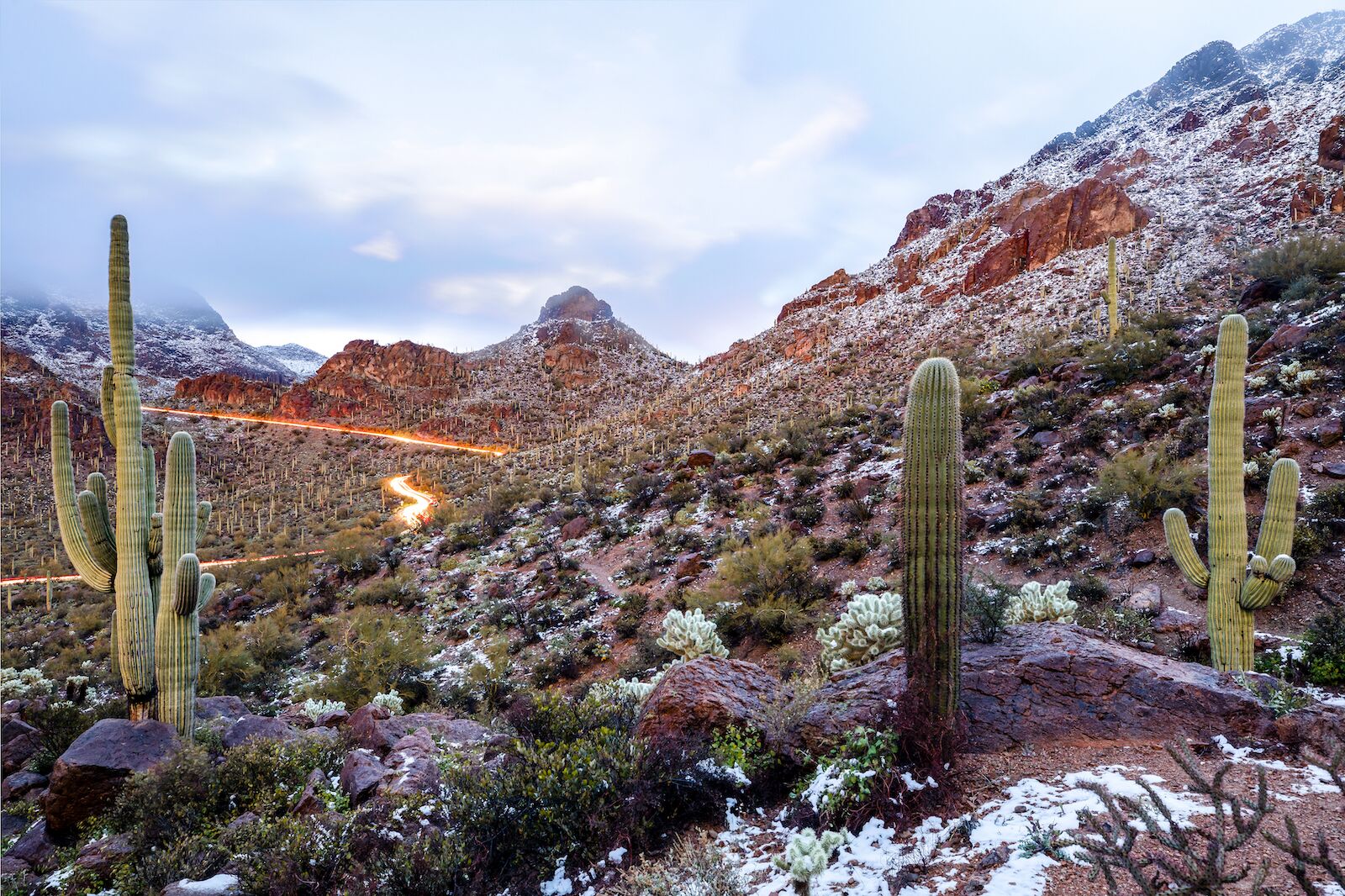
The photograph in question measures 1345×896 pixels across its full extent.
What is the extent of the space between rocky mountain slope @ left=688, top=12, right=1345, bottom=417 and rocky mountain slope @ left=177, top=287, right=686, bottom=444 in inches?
568

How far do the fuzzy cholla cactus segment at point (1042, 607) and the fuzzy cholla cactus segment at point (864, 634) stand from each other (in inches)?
56.1

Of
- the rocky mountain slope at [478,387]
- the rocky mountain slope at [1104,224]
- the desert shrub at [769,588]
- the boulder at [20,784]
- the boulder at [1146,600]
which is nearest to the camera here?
the boulder at [20,784]

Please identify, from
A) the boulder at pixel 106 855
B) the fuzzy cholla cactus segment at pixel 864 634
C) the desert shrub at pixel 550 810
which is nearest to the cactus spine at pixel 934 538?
the fuzzy cholla cactus segment at pixel 864 634

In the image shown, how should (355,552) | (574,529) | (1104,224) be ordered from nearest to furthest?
(574,529) < (355,552) < (1104,224)

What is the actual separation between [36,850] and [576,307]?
8425 cm

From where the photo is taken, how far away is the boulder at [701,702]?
4504 millimetres

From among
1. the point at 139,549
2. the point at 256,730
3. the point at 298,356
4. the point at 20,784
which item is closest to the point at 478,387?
the point at 139,549

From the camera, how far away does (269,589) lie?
1808 cm

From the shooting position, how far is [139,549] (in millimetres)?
7281

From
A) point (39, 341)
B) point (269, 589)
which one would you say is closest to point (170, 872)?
point (269, 589)

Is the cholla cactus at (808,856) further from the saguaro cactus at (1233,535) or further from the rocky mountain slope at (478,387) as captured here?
the rocky mountain slope at (478,387)

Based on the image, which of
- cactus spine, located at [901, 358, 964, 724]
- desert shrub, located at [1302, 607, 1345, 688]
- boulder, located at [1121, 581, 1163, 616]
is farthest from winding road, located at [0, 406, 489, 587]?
desert shrub, located at [1302, 607, 1345, 688]

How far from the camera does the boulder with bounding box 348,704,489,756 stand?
21.0 feet

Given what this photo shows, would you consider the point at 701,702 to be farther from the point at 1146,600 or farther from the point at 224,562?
the point at 224,562
